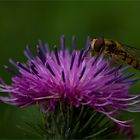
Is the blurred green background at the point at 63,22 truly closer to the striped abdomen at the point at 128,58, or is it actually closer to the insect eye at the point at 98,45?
the striped abdomen at the point at 128,58

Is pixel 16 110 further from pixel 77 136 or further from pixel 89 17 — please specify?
pixel 89 17

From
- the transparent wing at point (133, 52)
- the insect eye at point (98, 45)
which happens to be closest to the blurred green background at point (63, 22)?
the transparent wing at point (133, 52)

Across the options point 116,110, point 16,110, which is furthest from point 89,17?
point 116,110

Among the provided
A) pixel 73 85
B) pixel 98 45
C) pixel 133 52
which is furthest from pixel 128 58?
pixel 73 85

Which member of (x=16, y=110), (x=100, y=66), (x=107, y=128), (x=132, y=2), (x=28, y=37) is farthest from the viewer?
(x=132, y=2)

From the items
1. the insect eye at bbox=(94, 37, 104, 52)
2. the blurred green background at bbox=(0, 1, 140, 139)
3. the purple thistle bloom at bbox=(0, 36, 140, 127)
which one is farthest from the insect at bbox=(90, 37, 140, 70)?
the blurred green background at bbox=(0, 1, 140, 139)

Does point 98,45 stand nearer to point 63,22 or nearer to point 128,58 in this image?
point 128,58
